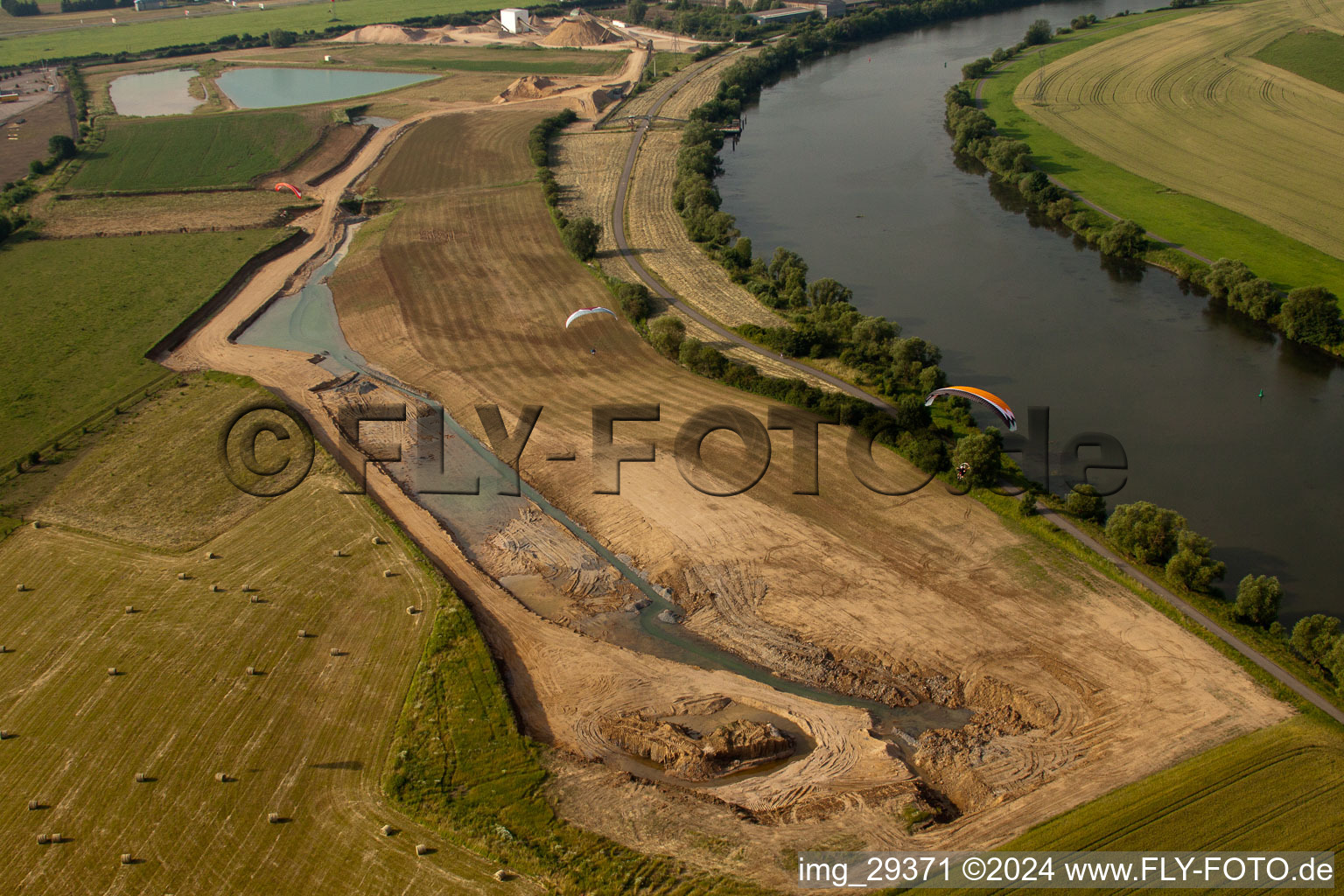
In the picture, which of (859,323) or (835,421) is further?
(859,323)

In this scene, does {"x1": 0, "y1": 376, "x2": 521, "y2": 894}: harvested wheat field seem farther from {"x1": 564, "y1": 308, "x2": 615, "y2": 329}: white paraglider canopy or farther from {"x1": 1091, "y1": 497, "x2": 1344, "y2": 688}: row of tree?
{"x1": 1091, "y1": 497, "x2": 1344, "y2": 688}: row of tree

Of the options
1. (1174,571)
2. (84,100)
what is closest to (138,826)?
(1174,571)

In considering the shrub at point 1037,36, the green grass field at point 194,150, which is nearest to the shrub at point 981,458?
the green grass field at point 194,150

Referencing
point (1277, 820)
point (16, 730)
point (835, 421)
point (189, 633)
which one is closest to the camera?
point (1277, 820)

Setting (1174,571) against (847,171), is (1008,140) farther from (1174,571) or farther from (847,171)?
(1174,571)

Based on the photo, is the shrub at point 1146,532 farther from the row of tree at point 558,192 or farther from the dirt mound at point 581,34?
the dirt mound at point 581,34

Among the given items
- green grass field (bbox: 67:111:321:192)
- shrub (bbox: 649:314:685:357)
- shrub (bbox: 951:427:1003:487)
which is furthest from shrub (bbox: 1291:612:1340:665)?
green grass field (bbox: 67:111:321:192)

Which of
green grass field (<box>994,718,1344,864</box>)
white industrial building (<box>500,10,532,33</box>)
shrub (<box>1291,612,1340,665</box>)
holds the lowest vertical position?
green grass field (<box>994,718,1344,864</box>)
